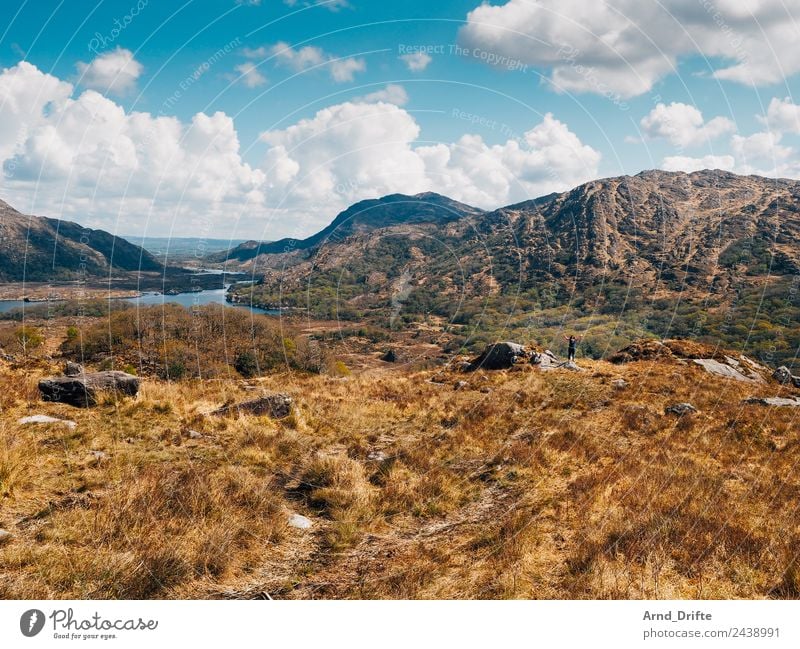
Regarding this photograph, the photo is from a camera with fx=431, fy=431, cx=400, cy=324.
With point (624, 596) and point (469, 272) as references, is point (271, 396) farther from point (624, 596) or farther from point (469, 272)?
point (469, 272)

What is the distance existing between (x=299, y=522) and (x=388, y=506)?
1.79 metres

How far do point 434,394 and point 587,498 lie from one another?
12.9 meters

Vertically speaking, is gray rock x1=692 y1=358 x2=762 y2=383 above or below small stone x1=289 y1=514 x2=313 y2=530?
above

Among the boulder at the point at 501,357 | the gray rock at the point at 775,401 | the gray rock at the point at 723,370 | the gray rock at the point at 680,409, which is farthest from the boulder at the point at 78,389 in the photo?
the gray rock at the point at 723,370

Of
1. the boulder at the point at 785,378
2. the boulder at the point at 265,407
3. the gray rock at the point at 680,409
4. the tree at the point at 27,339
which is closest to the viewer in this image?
the boulder at the point at 265,407

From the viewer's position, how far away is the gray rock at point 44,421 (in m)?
11.1

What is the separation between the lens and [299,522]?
26.5 ft

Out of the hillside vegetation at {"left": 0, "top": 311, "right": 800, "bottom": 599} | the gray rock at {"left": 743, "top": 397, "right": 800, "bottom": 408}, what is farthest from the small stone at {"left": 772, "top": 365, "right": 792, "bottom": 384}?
the hillside vegetation at {"left": 0, "top": 311, "right": 800, "bottom": 599}

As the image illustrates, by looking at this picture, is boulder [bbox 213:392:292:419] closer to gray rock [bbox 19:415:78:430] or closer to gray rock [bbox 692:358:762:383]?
gray rock [bbox 19:415:78:430]

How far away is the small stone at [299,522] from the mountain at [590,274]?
74763mm

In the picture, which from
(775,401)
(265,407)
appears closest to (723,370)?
(775,401)

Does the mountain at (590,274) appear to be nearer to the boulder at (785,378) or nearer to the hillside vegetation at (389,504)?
the boulder at (785,378)

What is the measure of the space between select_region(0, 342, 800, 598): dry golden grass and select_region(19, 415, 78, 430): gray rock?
0.43 metres

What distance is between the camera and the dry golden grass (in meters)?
6.19
